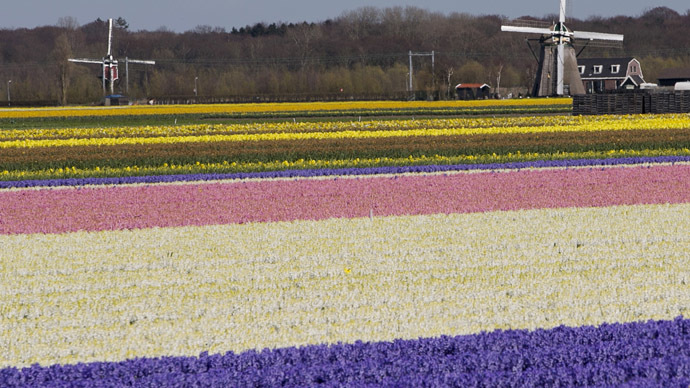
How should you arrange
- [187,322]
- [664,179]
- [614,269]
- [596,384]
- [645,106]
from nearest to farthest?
[596,384] < [187,322] < [614,269] < [664,179] < [645,106]

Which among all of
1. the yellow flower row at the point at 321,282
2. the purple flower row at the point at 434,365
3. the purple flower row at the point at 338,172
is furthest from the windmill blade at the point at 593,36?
the purple flower row at the point at 434,365

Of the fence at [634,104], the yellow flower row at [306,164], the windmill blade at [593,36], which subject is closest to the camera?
the yellow flower row at [306,164]

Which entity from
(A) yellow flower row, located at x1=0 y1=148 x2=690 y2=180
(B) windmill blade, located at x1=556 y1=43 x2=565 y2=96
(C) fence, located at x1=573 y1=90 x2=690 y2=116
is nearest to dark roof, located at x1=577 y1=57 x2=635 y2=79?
(B) windmill blade, located at x1=556 y1=43 x2=565 y2=96

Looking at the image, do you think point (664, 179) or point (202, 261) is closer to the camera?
point (202, 261)

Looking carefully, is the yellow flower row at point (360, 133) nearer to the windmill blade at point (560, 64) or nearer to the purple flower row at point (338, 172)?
the purple flower row at point (338, 172)

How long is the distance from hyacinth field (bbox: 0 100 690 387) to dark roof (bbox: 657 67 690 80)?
98.7m

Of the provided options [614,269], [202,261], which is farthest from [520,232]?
[202,261]

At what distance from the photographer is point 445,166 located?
25672mm

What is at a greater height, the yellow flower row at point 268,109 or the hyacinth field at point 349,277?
the yellow flower row at point 268,109

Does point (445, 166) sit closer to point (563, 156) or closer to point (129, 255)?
point (563, 156)

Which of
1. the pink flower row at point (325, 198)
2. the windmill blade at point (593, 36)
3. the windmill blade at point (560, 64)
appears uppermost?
the windmill blade at point (593, 36)

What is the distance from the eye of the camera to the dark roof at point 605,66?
409 feet

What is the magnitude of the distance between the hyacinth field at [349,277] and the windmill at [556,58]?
62.5m

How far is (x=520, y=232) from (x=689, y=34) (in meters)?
196
